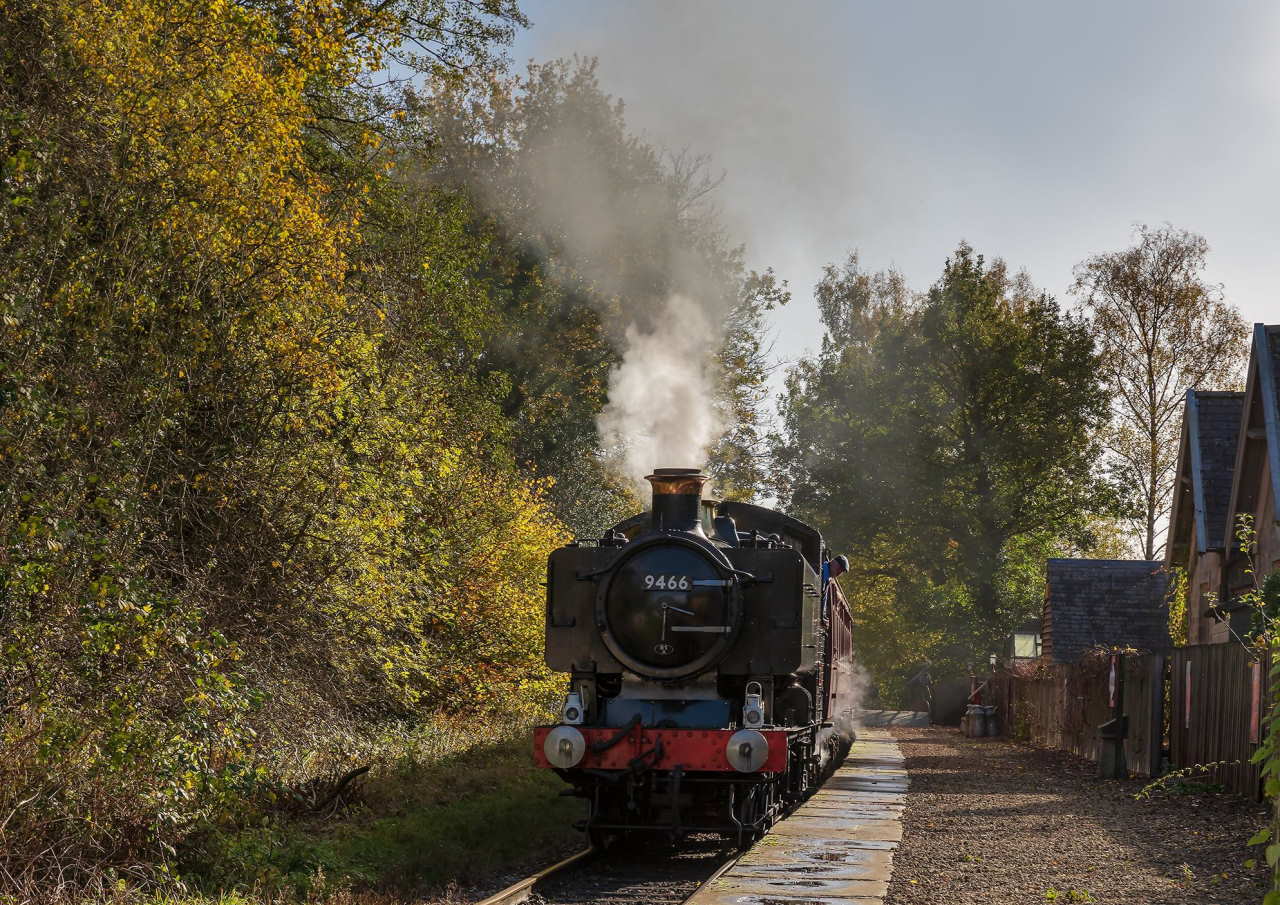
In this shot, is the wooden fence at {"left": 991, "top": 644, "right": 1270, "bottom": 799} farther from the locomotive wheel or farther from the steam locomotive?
the locomotive wheel

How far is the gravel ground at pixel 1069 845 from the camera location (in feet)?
30.4

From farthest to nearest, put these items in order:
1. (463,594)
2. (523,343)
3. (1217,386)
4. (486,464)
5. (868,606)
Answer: (868,606) → (1217,386) → (523,343) → (486,464) → (463,594)

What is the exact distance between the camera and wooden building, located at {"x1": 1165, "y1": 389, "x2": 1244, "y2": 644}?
23109mm

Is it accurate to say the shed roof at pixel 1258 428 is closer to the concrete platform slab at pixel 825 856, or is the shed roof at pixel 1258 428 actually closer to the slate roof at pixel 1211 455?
the slate roof at pixel 1211 455

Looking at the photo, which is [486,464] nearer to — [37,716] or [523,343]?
[523,343]

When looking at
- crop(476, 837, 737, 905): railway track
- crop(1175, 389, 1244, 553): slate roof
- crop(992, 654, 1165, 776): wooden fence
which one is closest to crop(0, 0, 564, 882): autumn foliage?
crop(476, 837, 737, 905): railway track

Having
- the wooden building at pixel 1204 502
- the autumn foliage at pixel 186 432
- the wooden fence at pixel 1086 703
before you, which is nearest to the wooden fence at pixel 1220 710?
the wooden fence at pixel 1086 703

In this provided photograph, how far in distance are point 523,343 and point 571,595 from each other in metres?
Answer: 21.3

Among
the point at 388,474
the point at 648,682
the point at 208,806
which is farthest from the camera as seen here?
the point at 388,474

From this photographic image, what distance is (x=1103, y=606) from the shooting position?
108 ft

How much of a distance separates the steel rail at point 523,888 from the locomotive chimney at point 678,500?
2906 mm

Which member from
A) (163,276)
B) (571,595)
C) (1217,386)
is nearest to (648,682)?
(571,595)

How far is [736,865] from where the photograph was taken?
9.96 meters

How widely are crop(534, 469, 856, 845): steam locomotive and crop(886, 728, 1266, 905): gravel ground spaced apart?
1.56 meters
